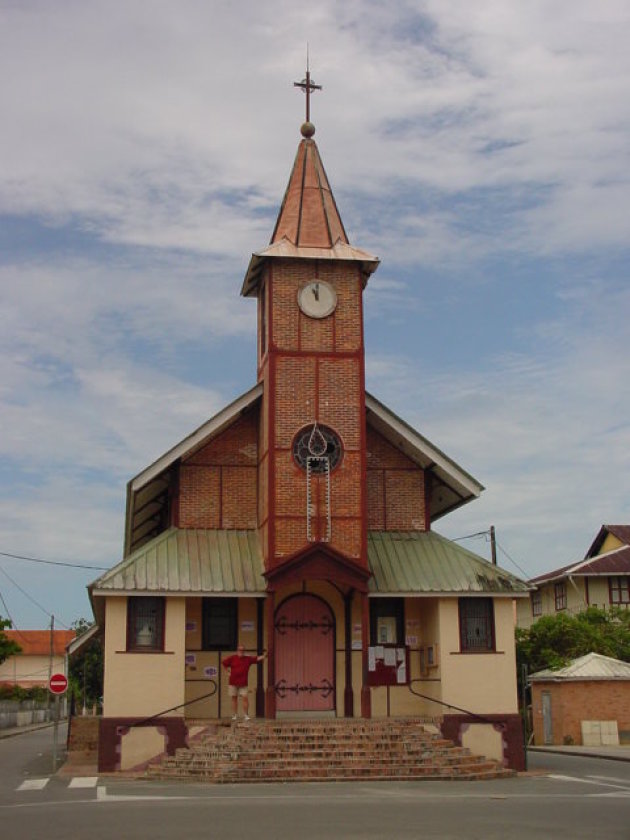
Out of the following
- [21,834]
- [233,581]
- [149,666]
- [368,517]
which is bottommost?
[21,834]

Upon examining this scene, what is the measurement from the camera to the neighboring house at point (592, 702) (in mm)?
36562

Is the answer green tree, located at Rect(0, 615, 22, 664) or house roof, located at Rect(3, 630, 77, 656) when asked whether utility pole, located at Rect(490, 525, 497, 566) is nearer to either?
green tree, located at Rect(0, 615, 22, 664)

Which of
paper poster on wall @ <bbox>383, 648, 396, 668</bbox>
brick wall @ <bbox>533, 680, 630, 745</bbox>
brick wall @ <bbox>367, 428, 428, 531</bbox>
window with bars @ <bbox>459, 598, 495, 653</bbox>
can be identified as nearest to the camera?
window with bars @ <bbox>459, 598, 495, 653</bbox>

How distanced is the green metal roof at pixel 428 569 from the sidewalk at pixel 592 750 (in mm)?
7157

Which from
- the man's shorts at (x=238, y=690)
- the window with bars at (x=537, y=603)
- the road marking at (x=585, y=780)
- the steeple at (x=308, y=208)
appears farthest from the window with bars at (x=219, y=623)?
the window with bars at (x=537, y=603)

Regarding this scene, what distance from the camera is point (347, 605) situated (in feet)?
88.6

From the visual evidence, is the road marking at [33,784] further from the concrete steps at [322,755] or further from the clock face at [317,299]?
the clock face at [317,299]

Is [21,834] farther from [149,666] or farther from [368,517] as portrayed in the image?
[368,517]

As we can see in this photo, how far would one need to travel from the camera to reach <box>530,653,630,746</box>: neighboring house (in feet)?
120

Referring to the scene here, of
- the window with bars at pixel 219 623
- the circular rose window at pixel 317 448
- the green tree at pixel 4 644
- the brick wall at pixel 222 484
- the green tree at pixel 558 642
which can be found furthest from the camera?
the green tree at pixel 4 644

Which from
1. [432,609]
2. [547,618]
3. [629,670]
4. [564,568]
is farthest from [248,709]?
[564,568]

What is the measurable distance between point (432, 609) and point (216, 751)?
6.98 m

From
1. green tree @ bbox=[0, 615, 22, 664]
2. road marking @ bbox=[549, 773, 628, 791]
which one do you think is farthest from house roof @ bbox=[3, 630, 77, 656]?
road marking @ bbox=[549, 773, 628, 791]

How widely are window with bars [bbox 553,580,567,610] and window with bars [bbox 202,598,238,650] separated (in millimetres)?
32629
